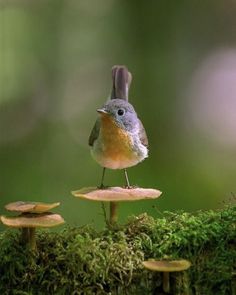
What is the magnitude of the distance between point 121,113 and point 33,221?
74 centimetres

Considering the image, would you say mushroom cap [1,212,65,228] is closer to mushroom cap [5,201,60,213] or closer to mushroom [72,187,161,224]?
mushroom cap [5,201,60,213]

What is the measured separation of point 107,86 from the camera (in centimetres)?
611

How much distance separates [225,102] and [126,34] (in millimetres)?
1423

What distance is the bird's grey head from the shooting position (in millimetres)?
2307

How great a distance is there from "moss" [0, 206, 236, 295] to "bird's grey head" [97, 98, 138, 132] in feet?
1.60

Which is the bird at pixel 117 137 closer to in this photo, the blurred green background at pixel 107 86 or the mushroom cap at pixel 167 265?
the mushroom cap at pixel 167 265

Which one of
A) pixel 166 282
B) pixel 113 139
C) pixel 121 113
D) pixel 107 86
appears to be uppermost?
pixel 107 86

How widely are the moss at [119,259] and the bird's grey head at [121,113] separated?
49 centimetres

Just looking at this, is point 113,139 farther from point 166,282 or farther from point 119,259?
point 166,282

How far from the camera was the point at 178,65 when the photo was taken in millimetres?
6070

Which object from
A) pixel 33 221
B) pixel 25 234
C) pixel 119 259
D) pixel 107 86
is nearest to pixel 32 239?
pixel 25 234

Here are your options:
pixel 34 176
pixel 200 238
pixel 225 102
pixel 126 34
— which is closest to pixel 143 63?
pixel 126 34

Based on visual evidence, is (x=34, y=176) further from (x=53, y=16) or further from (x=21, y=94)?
(x=53, y=16)

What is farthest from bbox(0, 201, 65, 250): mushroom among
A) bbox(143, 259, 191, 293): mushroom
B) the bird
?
the bird
